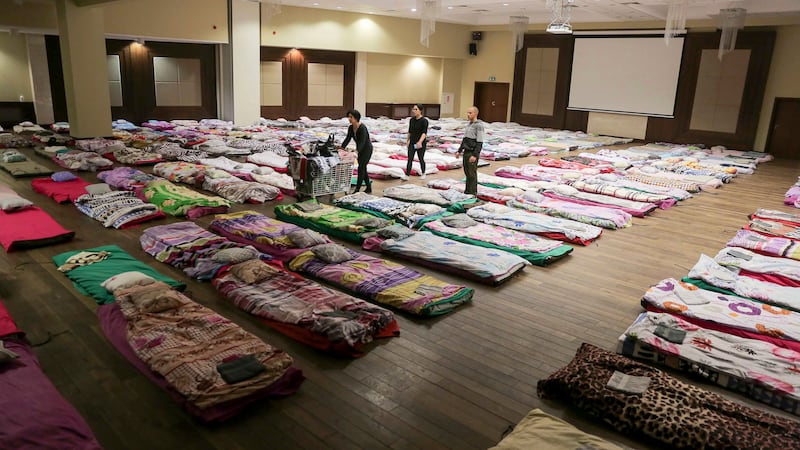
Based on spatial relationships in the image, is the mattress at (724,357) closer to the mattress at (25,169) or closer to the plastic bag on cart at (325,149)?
the plastic bag on cart at (325,149)

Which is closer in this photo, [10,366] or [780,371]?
[10,366]

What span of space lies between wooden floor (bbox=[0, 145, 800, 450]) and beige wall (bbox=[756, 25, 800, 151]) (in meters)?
11.3

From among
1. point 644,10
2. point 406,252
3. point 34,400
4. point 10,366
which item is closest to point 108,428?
point 34,400

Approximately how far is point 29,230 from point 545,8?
46.5 ft

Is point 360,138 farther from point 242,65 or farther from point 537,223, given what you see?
point 242,65

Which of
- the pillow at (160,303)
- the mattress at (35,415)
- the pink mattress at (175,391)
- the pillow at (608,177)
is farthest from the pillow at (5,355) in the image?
the pillow at (608,177)

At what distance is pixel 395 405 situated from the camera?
3.29 meters

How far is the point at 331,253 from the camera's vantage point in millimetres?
5266

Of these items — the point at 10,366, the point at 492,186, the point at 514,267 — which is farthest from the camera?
the point at 492,186

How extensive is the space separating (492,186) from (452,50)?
11.8 m

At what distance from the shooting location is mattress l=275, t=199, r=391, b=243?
6.22 m

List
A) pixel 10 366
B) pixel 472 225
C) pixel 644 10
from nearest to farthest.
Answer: pixel 10 366
pixel 472 225
pixel 644 10

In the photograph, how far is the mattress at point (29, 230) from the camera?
5.50 metres

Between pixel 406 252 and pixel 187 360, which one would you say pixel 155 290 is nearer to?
pixel 187 360
